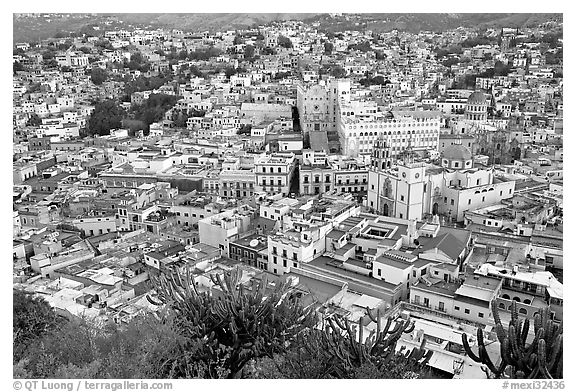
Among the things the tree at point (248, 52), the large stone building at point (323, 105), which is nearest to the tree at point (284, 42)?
the tree at point (248, 52)

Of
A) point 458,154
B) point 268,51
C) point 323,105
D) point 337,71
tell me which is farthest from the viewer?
point 268,51

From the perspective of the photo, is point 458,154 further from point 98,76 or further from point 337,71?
point 98,76

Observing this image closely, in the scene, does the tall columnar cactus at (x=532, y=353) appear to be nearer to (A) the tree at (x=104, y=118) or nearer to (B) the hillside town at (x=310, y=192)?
(B) the hillside town at (x=310, y=192)

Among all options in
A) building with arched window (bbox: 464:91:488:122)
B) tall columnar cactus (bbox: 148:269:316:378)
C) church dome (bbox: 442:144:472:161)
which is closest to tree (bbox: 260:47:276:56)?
building with arched window (bbox: 464:91:488:122)

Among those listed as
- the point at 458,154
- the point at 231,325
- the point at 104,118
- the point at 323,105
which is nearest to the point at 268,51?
the point at 104,118

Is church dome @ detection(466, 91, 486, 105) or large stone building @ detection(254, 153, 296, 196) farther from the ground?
church dome @ detection(466, 91, 486, 105)

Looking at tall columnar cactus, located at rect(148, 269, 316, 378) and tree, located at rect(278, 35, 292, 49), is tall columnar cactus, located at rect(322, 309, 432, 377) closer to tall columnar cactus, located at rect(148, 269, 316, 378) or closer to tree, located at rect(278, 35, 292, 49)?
tall columnar cactus, located at rect(148, 269, 316, 378)
